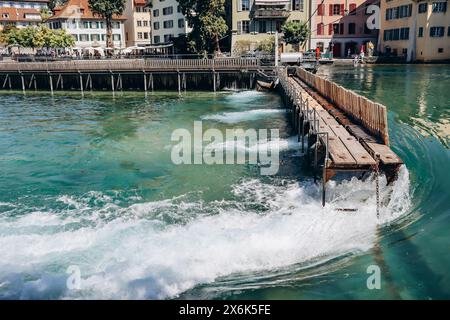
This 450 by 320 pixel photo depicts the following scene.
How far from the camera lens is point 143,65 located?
5062 centimetres

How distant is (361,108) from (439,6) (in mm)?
55846

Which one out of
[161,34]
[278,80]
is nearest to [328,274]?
[278,80]

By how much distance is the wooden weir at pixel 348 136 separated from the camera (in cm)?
1291

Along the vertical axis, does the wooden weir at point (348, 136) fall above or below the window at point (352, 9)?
below

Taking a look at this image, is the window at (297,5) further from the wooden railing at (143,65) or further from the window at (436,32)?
the wooden railing at (143,65)

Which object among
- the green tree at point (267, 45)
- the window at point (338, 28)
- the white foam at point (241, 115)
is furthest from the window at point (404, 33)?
the white foam at point (241, 115)

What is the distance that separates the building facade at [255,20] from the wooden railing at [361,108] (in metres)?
41.5

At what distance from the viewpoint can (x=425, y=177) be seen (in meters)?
16.1

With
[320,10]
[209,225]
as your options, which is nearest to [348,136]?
[209,225]

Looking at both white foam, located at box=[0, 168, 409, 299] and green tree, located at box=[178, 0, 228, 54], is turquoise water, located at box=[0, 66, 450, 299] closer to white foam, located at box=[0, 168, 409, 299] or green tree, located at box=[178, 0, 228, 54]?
white foam, located at box=[0, 168, 409, 299]

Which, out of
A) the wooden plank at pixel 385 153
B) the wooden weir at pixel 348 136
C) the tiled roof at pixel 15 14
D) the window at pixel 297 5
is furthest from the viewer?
the tiled roof at pixel 15 14

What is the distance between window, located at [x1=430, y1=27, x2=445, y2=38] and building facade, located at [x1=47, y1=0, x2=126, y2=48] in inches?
2432

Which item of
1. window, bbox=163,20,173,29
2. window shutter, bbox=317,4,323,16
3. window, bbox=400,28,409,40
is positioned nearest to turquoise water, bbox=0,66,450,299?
window, bbox=400,28,409,40
